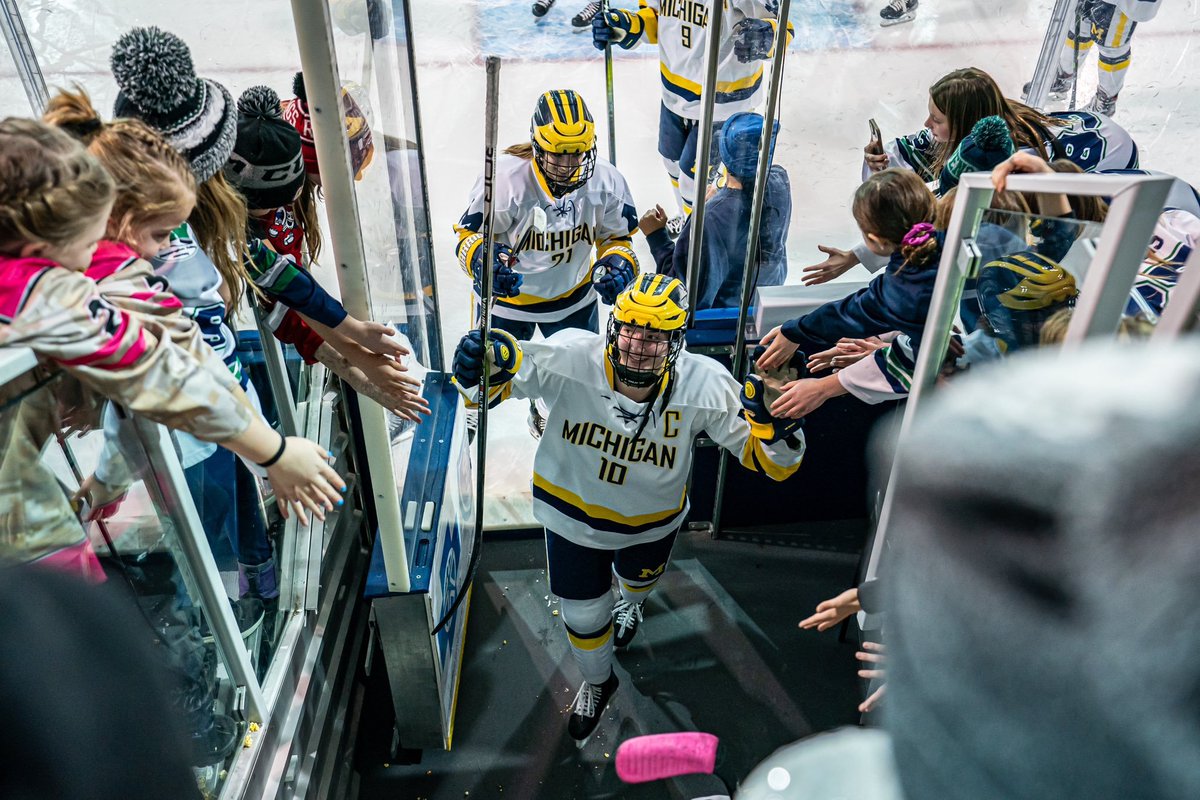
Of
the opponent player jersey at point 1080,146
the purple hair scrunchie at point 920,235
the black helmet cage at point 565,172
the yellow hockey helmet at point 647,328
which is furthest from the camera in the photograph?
the black helmet cage at point 565,172

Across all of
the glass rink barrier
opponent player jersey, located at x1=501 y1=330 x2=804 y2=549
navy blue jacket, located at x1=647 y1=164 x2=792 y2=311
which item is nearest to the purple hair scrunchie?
the glass rink barrier

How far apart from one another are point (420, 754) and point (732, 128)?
85.8 inches

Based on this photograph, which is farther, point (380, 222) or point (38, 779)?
point (380, 222)

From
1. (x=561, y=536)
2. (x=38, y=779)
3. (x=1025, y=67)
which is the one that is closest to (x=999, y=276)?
(x=561, y=536)

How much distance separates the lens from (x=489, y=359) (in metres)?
1.99

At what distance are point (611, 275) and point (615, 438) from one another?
96cm

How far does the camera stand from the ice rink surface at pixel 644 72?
15.5ft

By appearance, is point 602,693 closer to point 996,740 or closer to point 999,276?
point 999,276

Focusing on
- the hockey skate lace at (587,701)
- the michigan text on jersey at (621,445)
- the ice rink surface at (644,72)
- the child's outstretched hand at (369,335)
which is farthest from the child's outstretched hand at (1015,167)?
the ice rink surface at (644,72)

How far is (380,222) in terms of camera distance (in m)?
1.75

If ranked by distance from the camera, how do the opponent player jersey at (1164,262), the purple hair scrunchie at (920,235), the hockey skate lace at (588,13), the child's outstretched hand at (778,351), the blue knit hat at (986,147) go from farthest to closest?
the hockey skate lace at (588,13), the child's outstretched hand at (778,351), the blue knit hat at (986,147), the purple hair scrunchie at (920,235), the opponent player jersey at (1164,262)

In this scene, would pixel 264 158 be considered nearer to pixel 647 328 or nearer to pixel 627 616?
pixel 647 328

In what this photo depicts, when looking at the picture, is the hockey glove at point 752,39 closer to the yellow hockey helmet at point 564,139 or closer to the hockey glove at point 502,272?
the yellow hockey helmet at point 564,139

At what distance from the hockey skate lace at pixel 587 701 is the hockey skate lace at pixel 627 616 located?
266mm
